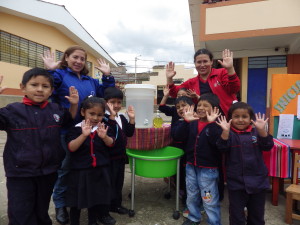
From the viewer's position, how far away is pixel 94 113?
1.99 meters

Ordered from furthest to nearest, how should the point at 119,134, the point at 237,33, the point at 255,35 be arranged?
the point at 237,33 → the point at 255,35 → the point at 119,134

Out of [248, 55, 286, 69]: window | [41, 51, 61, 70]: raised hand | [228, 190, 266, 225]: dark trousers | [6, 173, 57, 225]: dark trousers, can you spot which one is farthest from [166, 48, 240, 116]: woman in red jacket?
[248, 55, 286, 69]: window

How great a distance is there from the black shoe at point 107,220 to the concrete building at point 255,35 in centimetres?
567

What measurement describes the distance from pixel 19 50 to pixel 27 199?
1068cm

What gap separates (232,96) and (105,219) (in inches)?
77.4

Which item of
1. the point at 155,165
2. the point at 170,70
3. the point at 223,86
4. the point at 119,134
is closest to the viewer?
the point at 119,134

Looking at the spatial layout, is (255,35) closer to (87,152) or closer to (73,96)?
(73,96)

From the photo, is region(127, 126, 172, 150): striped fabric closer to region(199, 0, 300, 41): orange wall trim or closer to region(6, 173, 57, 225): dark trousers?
region(6, 173, 57, 225): dark trousers

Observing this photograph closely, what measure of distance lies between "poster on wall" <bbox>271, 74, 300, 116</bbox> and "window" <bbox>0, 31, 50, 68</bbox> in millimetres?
8399

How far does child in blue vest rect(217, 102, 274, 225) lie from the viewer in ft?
6.15

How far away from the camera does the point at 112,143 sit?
80.9 inches

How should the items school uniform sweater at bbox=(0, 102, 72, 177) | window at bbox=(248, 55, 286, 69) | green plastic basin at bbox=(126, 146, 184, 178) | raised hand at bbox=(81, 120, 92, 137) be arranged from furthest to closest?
window at bbox=(248, 55, 286, 69) < green plastic basin at bbox=(126, 146, 184, 178) < raised hand at bbox=(81, 120, 92, 137) < school uniform sweater at bbox=(0, 102, 72, 177)

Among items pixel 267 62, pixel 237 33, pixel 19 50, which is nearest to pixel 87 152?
pixel 237 33

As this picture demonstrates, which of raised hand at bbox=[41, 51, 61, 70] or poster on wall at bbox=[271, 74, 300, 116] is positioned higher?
raised hand at bbox=[41, 51, 61, 70]
